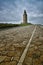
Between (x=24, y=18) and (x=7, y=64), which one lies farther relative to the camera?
(x=24, y=18)

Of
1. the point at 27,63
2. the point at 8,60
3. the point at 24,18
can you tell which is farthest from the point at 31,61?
the point at 24,18

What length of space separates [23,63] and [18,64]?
151mm

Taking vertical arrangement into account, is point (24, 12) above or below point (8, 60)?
below

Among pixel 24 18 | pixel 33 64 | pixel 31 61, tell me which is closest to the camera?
pixel 33 64

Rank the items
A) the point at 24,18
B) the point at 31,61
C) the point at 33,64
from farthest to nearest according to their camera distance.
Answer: the point at 24,18 < the point at 31,61 < the point at 33,64

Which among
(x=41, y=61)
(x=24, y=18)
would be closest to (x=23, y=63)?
(x=41, y=61)

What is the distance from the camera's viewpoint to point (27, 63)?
2648mm

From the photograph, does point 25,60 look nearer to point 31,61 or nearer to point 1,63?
point 31,61

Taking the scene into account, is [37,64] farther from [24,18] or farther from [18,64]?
[24,18]

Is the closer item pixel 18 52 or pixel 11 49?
pixel 18 52

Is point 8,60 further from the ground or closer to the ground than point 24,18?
further from the ground

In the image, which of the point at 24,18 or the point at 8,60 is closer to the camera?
the point at 8,60

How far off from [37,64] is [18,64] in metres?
0.47

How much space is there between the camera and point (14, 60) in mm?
2838
